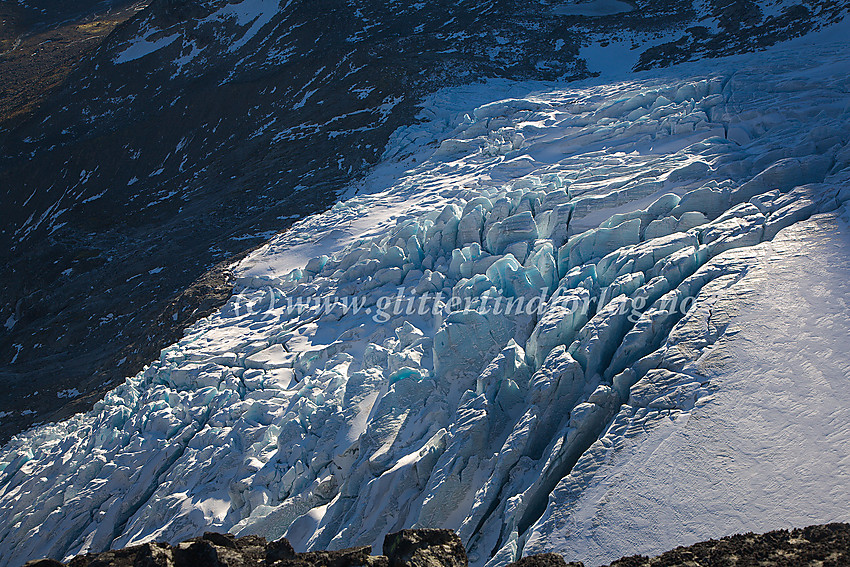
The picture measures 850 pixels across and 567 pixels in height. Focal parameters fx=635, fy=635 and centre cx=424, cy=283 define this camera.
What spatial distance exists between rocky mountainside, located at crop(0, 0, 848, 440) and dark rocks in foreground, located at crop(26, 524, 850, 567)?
14.3m

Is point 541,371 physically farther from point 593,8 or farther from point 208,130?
point 593,8

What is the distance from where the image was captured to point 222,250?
24.5 m

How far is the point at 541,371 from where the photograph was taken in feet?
34.1

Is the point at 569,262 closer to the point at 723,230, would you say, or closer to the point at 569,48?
the point at 723,230

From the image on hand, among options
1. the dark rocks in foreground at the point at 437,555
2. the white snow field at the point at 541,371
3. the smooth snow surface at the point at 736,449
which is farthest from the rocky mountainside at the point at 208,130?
the smooth snow surface at the point at 736,449

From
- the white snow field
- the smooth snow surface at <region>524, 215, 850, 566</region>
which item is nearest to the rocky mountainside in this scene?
the white snow field

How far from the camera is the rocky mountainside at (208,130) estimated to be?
23.4 metres

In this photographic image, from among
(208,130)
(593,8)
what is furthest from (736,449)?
(593,8)

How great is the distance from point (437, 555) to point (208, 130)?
33.0 meters

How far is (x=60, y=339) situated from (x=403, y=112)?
17.1 metres

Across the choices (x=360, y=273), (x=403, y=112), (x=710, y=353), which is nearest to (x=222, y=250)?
(x=360, y=273)

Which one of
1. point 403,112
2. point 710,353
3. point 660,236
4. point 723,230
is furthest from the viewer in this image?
point 403,112

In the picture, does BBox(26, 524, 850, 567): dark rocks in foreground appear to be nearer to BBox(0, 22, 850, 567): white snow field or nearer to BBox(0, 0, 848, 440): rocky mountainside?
BBox(0, 22, 850, 567): white snow field

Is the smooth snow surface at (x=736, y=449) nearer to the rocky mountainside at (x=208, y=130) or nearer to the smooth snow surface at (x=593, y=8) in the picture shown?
the rocky mountainside at (x=208, y=130)
